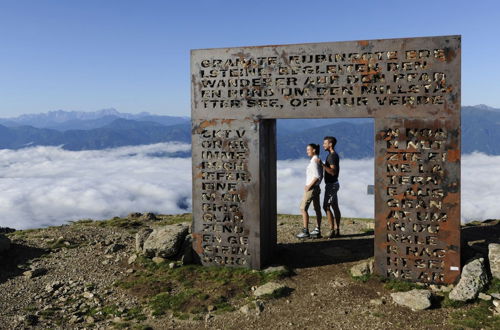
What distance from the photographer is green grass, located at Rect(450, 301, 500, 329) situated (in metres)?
9.41

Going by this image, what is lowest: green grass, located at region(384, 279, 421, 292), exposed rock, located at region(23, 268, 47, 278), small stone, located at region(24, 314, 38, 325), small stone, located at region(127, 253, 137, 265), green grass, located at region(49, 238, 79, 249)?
small stone, located at region(24, 314, 38, 325)

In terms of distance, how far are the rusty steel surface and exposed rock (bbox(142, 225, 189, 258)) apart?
39.7 inches

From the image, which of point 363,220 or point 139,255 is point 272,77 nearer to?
point 139,255

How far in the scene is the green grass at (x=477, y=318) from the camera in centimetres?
941

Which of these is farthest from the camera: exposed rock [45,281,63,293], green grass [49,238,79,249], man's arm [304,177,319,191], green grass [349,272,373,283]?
green grass [49,238,79,249]

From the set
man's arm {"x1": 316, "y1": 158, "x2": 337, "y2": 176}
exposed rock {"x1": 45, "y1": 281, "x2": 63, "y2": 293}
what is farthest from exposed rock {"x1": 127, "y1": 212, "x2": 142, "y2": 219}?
man's arm {"x1": 316, "y1": 158, "x2": 337, "y2": 176}

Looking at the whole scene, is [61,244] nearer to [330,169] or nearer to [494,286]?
[330,169]

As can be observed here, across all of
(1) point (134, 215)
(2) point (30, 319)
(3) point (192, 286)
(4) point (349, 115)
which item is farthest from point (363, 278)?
(1) point (134, 215)

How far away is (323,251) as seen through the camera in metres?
14.8

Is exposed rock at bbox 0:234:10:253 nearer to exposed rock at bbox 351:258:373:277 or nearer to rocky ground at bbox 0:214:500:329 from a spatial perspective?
rocky ground at bbox 0:214:500:329

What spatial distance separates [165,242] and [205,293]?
309 centimetres

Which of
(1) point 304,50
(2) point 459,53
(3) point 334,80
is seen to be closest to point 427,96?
(2) point 459,53

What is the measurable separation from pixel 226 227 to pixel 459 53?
317 inches

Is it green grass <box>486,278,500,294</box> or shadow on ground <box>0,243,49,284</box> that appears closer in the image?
green grass <box>486,278,500,294</box>
